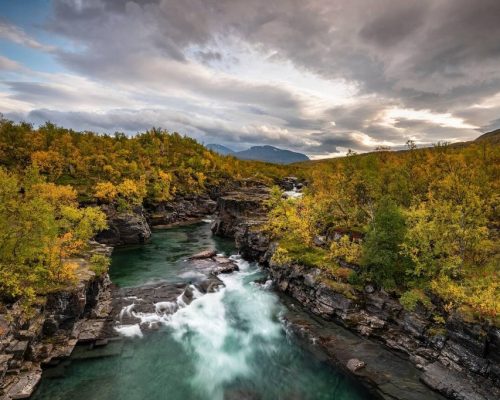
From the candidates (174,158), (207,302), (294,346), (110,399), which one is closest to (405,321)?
(294,346)

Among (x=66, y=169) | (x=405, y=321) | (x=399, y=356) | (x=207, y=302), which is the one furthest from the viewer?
(x=66, y=169)

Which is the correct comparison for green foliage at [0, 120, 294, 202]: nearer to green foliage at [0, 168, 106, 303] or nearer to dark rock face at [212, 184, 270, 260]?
dark rock face at [212, 184, 270, 260]

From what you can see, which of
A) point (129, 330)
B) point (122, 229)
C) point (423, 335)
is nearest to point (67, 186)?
point (122, 229)

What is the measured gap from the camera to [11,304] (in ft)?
88.9

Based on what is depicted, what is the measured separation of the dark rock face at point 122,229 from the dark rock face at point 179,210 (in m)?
17.3

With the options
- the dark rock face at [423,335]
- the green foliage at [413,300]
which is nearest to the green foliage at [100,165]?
the dark rock face at [423,335]

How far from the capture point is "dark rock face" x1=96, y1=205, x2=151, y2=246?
6725cm

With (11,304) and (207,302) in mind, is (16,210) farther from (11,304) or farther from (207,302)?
(207,302)

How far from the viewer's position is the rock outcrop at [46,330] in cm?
2398

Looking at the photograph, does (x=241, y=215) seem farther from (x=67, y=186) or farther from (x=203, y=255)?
(x=67, y=186)

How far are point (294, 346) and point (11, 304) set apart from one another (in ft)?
90.0

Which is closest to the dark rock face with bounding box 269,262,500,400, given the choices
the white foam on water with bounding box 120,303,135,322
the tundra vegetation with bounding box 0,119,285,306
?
the white foam on water with bounding box 120,303,135,322

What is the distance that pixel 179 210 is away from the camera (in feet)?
332

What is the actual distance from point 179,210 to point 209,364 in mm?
75052
